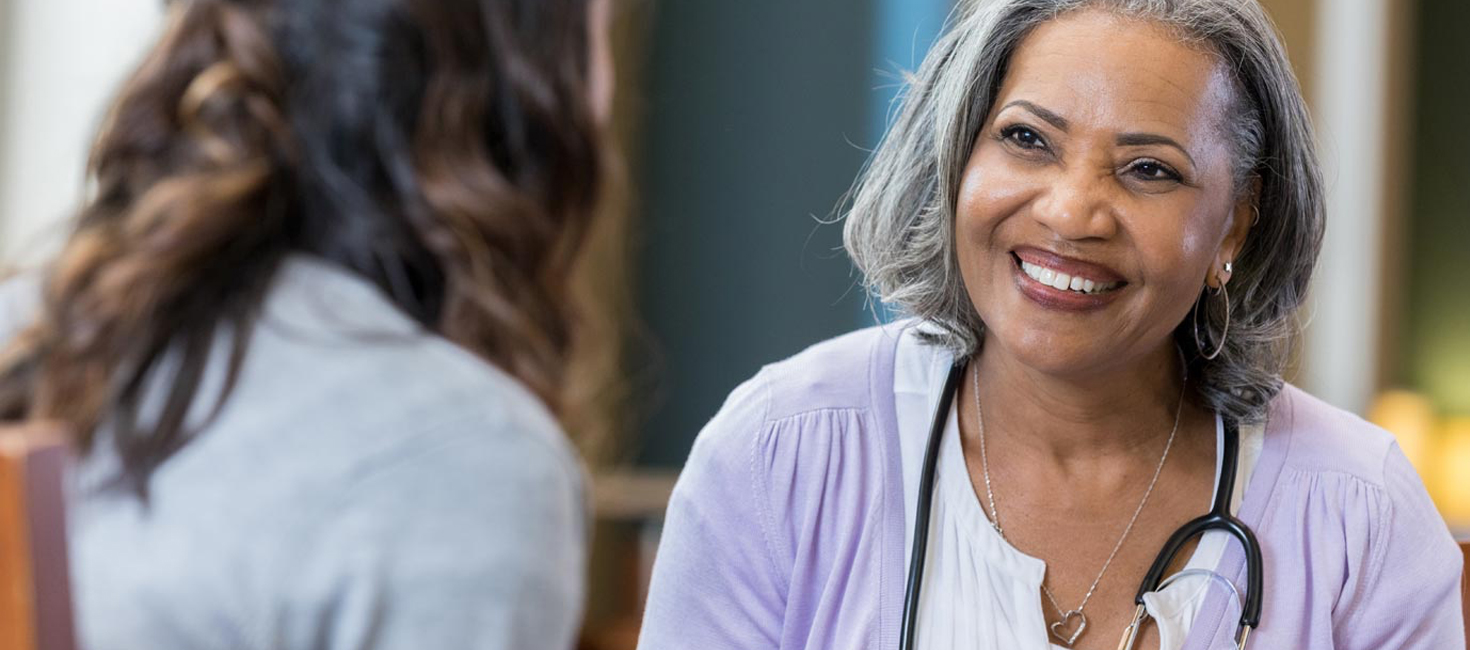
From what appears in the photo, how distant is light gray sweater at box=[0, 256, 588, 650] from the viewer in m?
0.89

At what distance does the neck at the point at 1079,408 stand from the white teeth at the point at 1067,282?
0.12 metres

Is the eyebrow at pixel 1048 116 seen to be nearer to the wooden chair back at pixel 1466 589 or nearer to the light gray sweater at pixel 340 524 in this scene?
the wooden chair back at pixel 1466 589

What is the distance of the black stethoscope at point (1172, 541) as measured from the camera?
1.62 m

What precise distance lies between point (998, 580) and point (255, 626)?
945mm

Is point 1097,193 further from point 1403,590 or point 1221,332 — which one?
point 1403,590

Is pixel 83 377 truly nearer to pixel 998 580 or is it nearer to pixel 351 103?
pixel 351 103

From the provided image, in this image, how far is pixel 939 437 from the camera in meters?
1.73

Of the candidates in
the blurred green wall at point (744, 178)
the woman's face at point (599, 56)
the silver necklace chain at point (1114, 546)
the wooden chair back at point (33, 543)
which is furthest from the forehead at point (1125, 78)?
the blurred green wall at point (744, 178)

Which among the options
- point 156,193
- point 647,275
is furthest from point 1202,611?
point 647,275

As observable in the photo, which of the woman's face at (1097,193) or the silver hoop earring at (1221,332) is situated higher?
the woman's face at (1097,193)

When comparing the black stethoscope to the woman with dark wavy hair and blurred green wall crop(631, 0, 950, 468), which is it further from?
blurred green wall crop(631, 0, 950, 468)

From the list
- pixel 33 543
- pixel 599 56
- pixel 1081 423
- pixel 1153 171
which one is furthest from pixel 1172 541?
pixel 33 543

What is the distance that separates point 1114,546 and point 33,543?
118 cm

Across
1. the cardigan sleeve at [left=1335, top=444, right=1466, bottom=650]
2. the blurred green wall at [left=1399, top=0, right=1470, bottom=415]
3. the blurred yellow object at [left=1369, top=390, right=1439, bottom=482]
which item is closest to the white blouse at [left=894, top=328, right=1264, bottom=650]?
the cardigan sleeve at [left=1335, top=444, right=1466, bottom=650]
